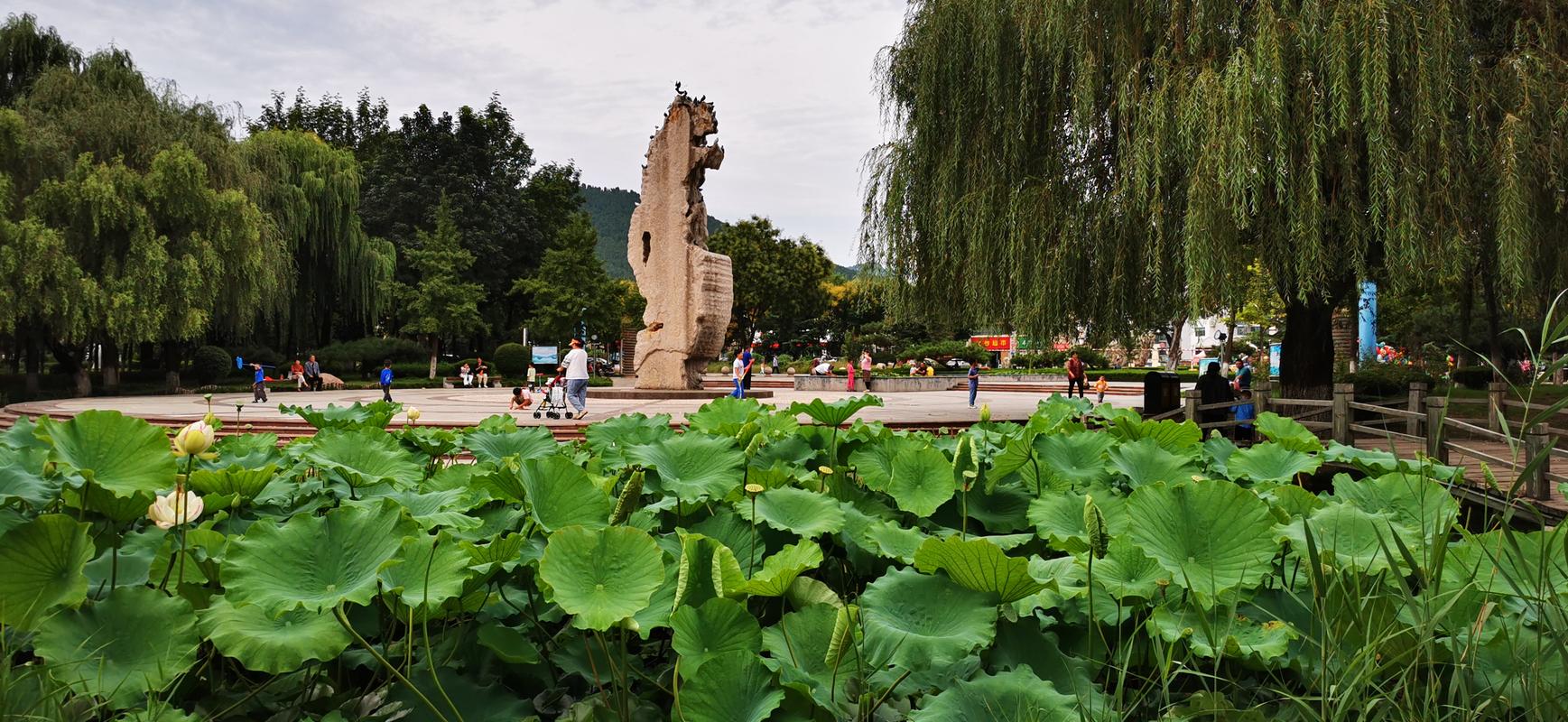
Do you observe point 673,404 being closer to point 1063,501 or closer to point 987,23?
point 987,23

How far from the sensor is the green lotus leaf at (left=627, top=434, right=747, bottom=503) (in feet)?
5.23

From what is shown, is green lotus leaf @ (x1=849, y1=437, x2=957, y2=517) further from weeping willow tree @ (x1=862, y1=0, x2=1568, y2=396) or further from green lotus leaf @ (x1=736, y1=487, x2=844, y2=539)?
weeping willow tree @ (x1=862, y1=0, x2=1568, y2=396)

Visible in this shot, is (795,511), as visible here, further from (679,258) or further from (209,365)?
(209,365)

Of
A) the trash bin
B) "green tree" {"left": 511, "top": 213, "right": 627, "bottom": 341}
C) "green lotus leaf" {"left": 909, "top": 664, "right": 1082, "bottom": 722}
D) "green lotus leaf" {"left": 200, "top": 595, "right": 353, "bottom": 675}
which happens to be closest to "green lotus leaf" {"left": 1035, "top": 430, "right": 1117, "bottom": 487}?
"green lotus leaf" {"left": 909, "top": 664, "right": 1082, "bottom": 722}

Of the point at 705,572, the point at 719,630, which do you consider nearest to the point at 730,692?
the point at 719,630

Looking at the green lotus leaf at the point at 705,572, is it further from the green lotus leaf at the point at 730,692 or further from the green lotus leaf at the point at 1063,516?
the green lotus leaf at the point at 1063,516

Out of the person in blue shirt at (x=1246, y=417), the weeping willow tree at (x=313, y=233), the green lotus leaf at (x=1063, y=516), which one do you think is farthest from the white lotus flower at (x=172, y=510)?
the weeping willow tree at (x=313, y=233)

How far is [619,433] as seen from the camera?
8.34 feet

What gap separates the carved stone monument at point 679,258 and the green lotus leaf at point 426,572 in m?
17.2

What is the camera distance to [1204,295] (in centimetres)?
819

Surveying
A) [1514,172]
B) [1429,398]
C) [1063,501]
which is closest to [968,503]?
[1063,501]

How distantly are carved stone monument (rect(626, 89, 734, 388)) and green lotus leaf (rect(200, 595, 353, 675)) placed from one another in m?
17.3

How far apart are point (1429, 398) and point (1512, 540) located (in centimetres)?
534

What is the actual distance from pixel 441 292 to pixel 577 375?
72.0 feet
